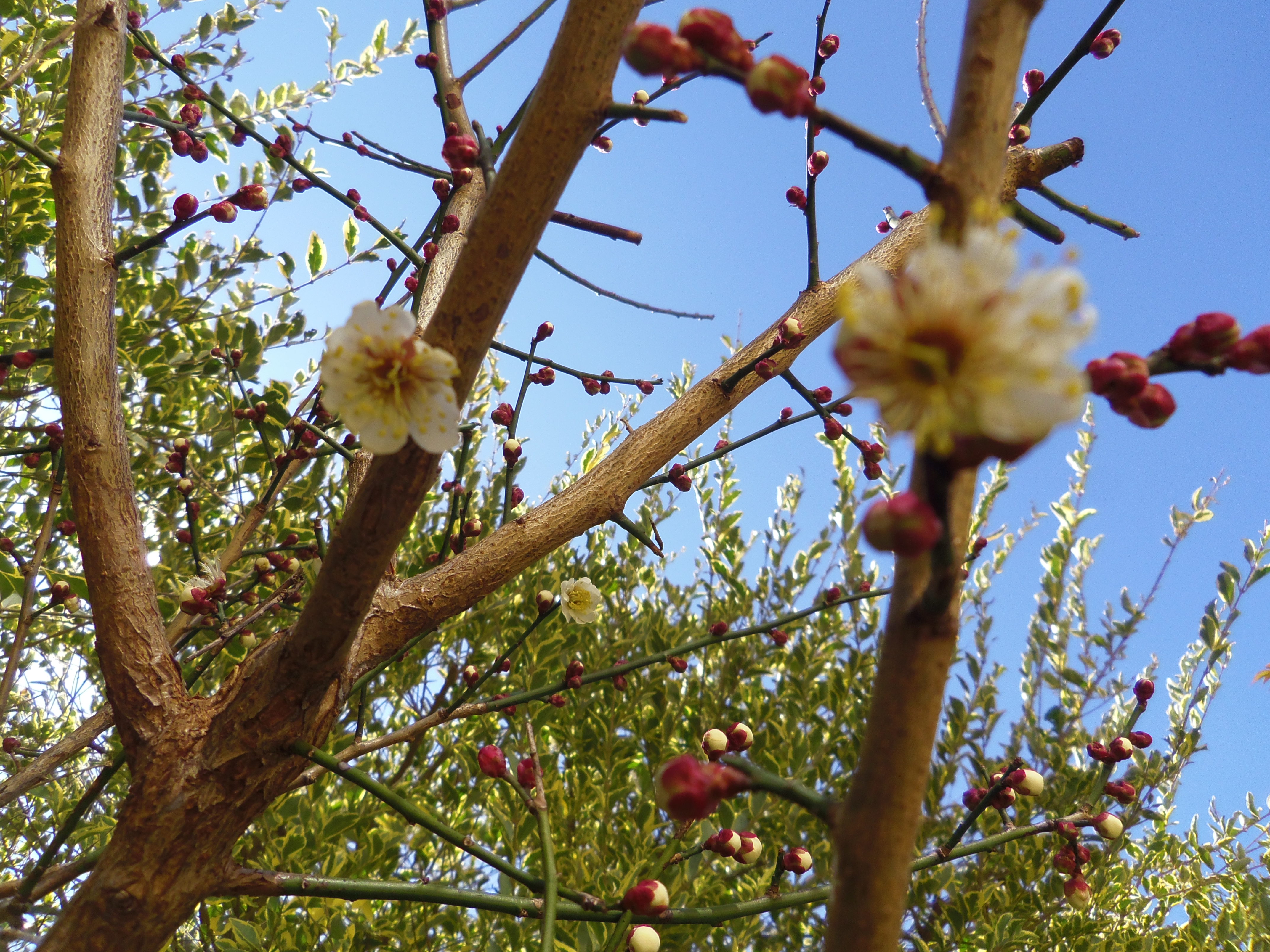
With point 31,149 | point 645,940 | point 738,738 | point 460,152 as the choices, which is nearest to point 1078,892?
point 738,738

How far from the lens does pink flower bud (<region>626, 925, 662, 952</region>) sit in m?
1.09

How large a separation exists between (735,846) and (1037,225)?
134cm

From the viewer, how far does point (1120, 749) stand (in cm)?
130

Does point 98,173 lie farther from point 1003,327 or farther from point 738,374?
point 1003,327

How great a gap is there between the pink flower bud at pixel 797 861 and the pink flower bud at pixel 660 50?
1016 millimetres

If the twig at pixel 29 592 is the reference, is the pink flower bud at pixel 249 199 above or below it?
above

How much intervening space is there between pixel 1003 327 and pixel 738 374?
1.11 meters

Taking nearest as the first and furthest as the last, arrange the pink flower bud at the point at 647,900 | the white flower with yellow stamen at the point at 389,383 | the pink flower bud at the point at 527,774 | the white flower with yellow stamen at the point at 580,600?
the white flower with yellow stamen at the point at 389,383 → the pink flower bud at the point at 647,900 → the pink flower bud at the point at 527,774 → the white flower with yellow stamen at the point at 580,600

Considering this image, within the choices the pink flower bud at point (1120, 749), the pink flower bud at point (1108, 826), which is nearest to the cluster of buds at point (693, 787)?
the pink flower bud at point (1108, 826)

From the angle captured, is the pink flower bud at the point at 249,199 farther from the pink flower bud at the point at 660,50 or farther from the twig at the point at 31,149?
the pink flower bud at the point at 660,50

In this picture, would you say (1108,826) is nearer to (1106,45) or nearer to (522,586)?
(1106,45)

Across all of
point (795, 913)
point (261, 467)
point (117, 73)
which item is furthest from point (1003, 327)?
point (261, 467)

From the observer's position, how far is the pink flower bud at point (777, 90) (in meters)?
0.59

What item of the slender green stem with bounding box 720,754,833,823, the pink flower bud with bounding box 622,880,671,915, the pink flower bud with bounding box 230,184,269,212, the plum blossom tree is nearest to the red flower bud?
the plum blossom tree
